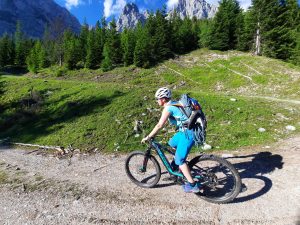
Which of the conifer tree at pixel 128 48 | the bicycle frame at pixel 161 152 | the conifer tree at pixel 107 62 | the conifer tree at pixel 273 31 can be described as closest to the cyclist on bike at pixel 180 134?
the bicycle frame at pixel 161 152

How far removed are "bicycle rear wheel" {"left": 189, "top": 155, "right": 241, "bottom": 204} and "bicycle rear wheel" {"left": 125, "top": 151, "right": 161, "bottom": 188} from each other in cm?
142

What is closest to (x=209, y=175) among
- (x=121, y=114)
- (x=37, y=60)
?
(x=121, y=114)

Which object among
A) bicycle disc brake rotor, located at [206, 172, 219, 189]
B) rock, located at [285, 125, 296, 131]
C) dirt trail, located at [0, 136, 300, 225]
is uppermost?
rock, located at [285, 125, 296, 131]

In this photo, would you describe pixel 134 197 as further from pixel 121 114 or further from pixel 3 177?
pixel 121 114

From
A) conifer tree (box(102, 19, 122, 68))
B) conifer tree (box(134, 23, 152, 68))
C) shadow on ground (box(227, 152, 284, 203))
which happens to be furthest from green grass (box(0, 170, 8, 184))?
conifer tree (box(102, 19, 122, 68))

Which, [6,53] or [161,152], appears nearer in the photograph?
[161,152]

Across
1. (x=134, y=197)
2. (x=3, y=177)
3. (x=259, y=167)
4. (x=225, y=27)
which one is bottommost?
(x=3, y=177)

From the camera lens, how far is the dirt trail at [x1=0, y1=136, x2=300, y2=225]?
620cm

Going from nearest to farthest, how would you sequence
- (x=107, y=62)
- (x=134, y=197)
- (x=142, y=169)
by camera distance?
(x=134, y=197), (x=142, y=169), (x=107, y=62)

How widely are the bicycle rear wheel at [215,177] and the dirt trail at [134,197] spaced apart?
0.81ft

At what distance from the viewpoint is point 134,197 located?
736 centimetres

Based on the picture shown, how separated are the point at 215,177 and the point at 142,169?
2445 millimetres

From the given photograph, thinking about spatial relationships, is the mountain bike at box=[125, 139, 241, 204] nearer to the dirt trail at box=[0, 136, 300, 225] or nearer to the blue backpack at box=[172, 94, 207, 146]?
the dirt trail at box=[0, 136, 300, 225]

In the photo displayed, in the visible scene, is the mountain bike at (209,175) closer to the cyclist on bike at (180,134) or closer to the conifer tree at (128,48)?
the cyclist on bike at (180,134)
